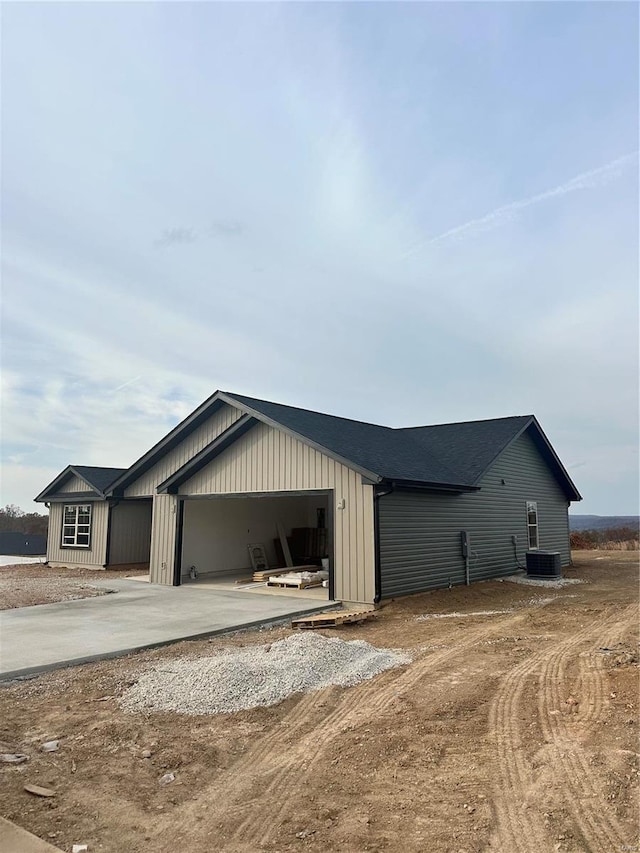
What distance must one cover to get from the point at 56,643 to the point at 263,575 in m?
8.08

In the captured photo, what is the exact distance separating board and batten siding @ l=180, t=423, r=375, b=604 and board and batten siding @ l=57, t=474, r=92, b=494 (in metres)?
7.12

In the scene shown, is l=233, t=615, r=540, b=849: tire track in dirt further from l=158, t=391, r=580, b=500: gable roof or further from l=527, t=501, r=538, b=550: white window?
l=527, t=501, r=538, b=550: white window

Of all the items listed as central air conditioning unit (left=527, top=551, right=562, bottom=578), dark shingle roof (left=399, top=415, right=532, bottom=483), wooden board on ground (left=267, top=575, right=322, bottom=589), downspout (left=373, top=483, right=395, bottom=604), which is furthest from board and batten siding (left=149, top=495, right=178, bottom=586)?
central air conditioning unit (left=527, top=551, right=562, bottom=578)

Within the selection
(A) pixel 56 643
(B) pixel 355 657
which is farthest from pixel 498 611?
(A) pixel 56 643

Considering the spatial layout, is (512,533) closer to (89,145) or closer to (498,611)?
(498,611)

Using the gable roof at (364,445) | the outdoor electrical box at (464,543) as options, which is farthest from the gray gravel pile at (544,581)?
the gable roof at (364,445)

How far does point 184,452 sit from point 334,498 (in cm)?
668

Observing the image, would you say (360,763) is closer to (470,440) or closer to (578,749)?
(578,749)

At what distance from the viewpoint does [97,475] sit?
71.7ft

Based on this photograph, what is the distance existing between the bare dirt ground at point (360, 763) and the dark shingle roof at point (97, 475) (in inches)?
573

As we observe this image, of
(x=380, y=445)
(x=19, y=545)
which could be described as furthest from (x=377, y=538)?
(x=19, y=545)

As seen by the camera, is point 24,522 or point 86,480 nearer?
point 86,480

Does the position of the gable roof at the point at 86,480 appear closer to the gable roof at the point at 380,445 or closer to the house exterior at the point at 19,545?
the gable roof at the point at 380,445

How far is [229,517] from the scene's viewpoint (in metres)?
17.8
